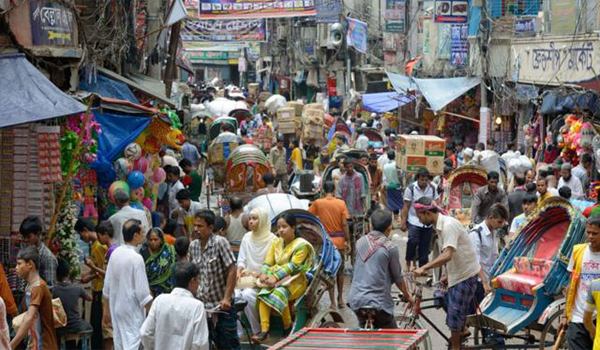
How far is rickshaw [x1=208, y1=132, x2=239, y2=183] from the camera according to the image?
2098 cm

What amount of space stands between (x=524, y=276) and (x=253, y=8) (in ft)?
72.8

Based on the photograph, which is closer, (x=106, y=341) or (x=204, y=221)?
(x=204, y=221)

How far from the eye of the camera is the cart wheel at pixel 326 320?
10.5 meters

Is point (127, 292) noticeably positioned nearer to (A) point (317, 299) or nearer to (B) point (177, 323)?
(B) point (177, 323)

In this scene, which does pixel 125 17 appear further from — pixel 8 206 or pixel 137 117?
pixel 8 206

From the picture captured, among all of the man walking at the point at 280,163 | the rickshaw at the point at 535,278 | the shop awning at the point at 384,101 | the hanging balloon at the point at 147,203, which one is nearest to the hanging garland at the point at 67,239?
the hanging balloon at the point at 147,203

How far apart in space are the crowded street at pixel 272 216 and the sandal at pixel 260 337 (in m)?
0.07

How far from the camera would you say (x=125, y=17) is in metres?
16.8

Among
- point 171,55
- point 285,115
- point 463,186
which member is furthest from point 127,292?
point 285,115

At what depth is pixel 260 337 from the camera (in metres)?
11.0

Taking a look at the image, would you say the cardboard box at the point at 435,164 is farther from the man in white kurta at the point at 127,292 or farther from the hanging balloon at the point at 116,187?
the man in white kurta at the point at 127,292

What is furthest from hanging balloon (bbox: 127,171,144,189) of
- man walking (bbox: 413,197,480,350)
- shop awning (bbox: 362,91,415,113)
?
shop awning (bbox: 362,91,415,113)

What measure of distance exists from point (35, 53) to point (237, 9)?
19335mm

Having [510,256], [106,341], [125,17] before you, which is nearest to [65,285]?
[106,341]
